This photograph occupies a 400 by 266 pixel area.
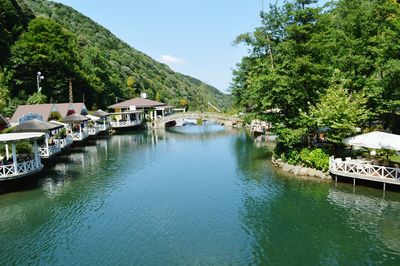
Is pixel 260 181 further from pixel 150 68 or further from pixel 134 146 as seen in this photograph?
pixel 150 68

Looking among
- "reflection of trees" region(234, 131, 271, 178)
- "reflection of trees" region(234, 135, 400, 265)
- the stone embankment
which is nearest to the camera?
"reflection of trees" region(234, 135, 400, 265)

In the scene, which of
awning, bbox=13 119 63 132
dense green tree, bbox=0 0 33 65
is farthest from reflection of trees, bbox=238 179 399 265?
dense green tree, bbox=0 0 33 65

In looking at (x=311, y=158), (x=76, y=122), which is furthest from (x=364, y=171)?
(x=76, y=122)

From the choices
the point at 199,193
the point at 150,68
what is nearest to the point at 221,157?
the point at 199,193

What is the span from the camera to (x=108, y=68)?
336 ft

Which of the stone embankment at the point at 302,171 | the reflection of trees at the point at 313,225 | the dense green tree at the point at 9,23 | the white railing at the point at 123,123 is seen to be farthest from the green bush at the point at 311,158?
the dense green tree at the point at 9,23

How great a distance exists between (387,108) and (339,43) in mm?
7199

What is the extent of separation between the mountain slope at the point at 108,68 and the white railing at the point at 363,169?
212 ft

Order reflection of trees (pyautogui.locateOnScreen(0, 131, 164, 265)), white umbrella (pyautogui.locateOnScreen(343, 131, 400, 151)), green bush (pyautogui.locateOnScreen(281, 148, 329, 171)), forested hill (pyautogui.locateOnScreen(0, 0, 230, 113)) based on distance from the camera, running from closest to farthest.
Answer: reflection of trees (pyautogui.locateOnScreen(0, 131, 164, 265)), white umbrella (pyautogui.locateOnScreen(343, 131, 400, 151)), green bush (pyautogui.locateOnScreen(281, 148, 329, 171)), forested hill (pyautogui.locateOnScreen(0, 0, 230, 113))

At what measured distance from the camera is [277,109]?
33.7 m

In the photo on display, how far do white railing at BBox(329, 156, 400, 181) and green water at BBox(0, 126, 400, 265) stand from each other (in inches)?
45.3

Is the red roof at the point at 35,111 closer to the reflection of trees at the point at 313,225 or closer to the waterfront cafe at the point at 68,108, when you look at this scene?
the waterfront cafe at the point at 68,108

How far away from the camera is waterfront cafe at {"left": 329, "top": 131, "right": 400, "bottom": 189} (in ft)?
69.9

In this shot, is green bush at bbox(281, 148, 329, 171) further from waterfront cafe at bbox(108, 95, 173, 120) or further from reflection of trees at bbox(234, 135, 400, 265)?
waterfront cafe at bbox(108, 95, 173, 120)
